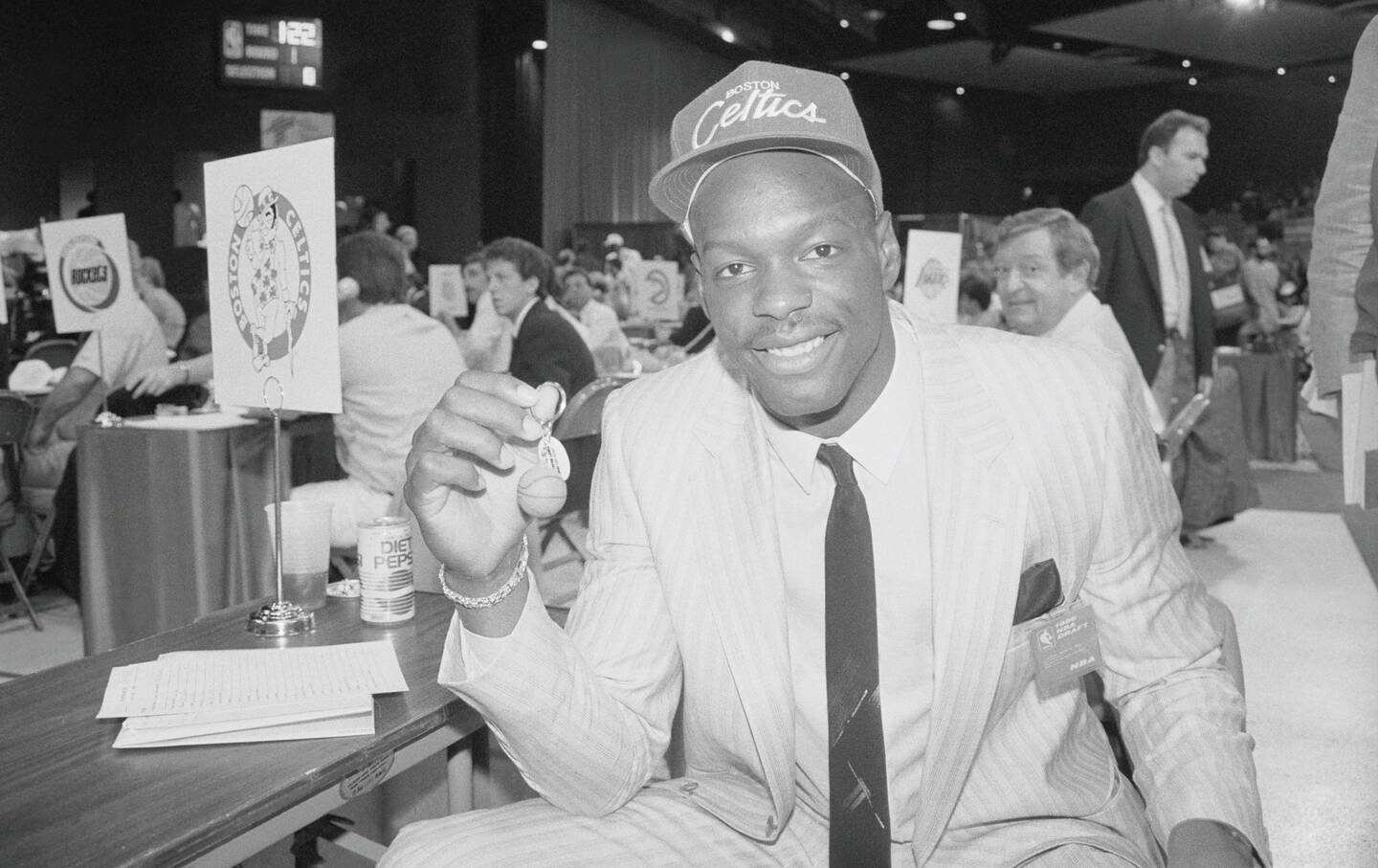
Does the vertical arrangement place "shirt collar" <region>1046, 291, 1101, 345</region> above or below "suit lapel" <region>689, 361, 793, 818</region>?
above

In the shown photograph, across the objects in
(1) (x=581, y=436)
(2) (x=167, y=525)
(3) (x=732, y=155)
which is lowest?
(2) (x=167, y=525)

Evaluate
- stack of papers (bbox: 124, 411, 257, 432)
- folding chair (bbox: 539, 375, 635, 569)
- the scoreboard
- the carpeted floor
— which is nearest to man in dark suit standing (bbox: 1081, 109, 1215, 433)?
the carpeted floor

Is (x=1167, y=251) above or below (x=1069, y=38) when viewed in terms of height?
below

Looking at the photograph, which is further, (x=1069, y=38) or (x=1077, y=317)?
(x=1069, y=38)

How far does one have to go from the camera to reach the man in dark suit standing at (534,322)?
18.2 feet

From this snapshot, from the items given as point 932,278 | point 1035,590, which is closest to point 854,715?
point 1035,590

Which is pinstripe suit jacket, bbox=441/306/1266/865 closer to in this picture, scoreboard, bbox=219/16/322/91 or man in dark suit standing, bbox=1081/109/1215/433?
man in dark suit standing, bbox=1081/109/1215/433

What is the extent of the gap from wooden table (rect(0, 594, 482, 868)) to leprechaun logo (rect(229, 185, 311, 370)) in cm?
58

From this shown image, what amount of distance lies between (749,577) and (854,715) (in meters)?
0.20

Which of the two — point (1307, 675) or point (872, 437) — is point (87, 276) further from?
point (1307, 675)

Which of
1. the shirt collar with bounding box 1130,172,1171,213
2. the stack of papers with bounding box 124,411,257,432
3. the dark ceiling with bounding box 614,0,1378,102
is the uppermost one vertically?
the dark ceiling with bounding box 614,0,1378,102

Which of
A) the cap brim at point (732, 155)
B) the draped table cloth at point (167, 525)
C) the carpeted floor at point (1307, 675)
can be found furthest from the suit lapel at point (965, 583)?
the draped table cloth at point (167, 525)

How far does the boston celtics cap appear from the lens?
1.31m

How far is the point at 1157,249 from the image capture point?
17.0 feet
